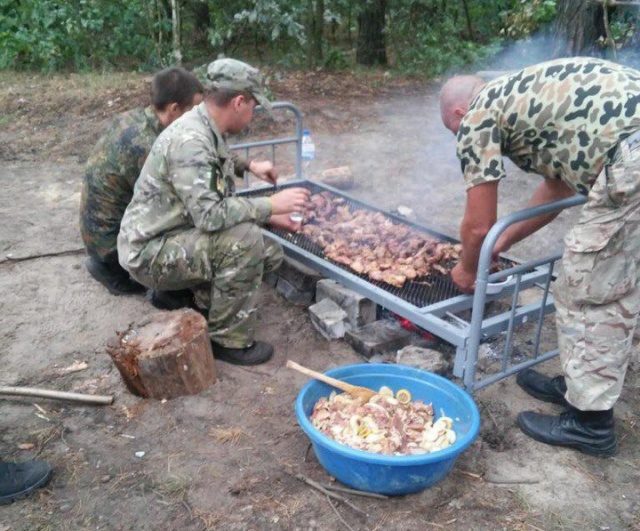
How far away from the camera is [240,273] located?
3.66 meters

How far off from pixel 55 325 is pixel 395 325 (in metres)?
2.28

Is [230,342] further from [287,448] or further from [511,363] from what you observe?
[511,363]

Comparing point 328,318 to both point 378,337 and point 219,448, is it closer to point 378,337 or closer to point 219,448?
point 378,337

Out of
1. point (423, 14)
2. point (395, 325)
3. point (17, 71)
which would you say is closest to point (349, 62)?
point (423, 14)

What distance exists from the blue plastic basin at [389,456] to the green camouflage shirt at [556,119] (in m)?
1.02

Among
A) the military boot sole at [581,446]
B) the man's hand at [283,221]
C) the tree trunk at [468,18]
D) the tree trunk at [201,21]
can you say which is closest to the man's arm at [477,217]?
the military boot sole at [581,446]

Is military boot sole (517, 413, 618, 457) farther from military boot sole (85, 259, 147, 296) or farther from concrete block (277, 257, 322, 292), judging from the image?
military boot sole (85, 259, 147, 296)

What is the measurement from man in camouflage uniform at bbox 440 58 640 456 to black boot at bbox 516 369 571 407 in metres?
0.33

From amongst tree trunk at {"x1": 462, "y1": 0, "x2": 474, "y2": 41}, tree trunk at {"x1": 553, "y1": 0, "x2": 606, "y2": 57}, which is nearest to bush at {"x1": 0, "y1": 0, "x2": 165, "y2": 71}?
tree trunk at {"x1": 462, "y1": 0, "x2": 474, "y2": 41}

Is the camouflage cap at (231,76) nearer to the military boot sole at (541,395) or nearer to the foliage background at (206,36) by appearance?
the military boot sole at (541,395)

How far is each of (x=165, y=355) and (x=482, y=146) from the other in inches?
74.0

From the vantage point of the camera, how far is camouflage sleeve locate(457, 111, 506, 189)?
2.81 meters

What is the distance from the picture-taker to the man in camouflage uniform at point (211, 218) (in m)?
3.48

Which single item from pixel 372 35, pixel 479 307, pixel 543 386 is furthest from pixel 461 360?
pixel 372 35
